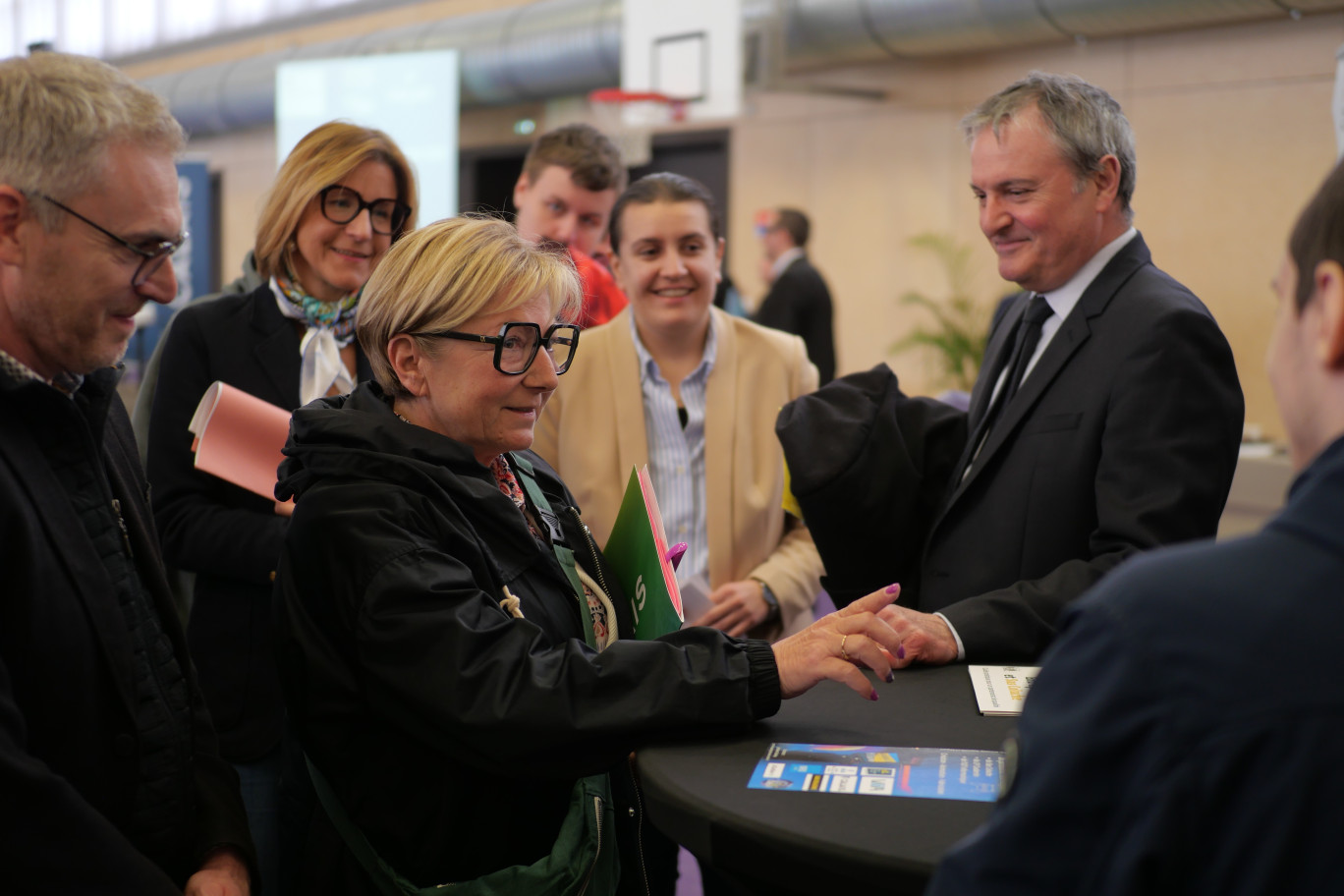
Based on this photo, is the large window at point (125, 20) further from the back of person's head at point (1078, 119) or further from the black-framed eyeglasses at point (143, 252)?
the black-framed eyeglasses at point (143, 252)

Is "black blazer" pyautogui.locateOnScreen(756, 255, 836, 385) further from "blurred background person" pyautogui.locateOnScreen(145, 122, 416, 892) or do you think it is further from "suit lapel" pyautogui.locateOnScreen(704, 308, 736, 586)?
"blurred background person" pyautogui.locateOnScreen(145, 122, 416, 892)

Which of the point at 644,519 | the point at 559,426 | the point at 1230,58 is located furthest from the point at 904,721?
the point at 1230,58

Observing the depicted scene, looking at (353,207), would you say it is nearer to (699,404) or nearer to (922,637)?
Answer: (699,404)

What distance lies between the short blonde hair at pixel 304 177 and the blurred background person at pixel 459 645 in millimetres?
751

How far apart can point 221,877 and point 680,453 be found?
4.61 feet

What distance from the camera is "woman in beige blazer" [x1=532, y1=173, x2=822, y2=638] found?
250cm

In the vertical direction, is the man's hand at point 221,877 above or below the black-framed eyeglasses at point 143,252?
below

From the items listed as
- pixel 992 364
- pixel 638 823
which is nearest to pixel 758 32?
pixel 992 364

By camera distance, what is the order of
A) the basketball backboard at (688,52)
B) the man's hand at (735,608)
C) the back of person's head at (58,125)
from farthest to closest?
the basketball backboard at (688,52)
the man's hand at (735,608)
the back of person's head at (58,125)

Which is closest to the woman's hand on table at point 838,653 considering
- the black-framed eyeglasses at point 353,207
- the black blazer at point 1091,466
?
the black blazer at point 1091,466

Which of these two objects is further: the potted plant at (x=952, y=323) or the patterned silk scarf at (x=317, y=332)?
the potted plant at (x=952, y=323)

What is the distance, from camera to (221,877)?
4.61 feet

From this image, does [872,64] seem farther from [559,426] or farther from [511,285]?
[511,285]

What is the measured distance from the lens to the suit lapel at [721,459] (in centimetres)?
250
